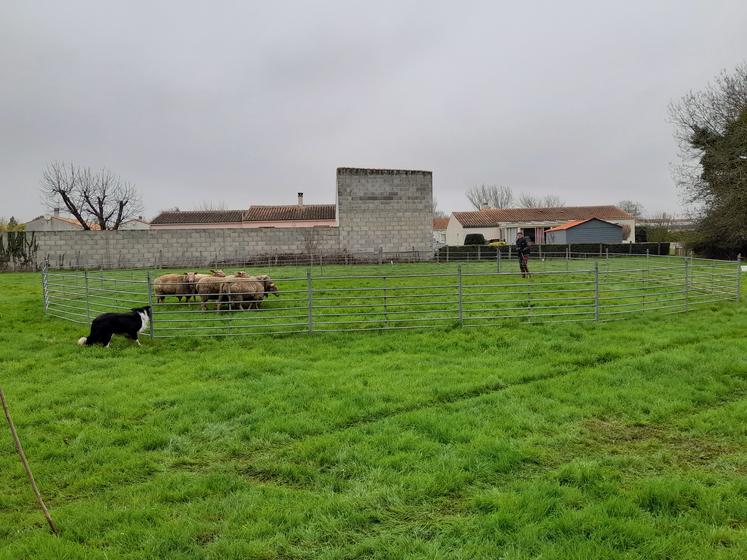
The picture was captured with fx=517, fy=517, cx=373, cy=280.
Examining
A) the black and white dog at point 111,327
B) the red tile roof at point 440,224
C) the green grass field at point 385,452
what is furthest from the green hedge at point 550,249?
the red tile roof at point 440,224

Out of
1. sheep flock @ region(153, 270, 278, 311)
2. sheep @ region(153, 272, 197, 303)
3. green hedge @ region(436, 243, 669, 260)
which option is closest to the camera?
sheep flock @ region(153, 270, 278, 311)

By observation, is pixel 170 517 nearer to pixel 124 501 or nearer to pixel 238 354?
pixel 124 501

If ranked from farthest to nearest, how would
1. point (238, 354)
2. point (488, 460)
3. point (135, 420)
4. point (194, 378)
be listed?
point (238, 354)
point (194, 378)
point (135, 420)
point (488, 460)

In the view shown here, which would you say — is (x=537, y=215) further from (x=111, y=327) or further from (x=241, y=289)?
(x=111, y=327)

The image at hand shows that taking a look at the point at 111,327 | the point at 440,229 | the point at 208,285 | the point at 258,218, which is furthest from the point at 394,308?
the point at 440,229

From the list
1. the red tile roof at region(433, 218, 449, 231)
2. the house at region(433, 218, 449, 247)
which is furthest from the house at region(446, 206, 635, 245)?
the red tile roof at region(433, 218, 449, 231)

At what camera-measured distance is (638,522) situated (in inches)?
130

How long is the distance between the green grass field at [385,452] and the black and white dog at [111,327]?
55 cm

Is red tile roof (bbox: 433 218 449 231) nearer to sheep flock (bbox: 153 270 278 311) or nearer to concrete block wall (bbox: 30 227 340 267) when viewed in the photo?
concrete block wall (bbox: 30 227 340 267)

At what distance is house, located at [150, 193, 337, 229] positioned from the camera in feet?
159

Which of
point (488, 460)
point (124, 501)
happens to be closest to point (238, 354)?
point (124, 501)

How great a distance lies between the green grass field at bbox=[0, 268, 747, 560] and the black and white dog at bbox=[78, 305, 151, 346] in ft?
1.82

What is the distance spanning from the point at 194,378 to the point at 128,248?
25.6 metres

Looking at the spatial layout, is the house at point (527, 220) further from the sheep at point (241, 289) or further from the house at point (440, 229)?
the sheep at point (241, 289)
